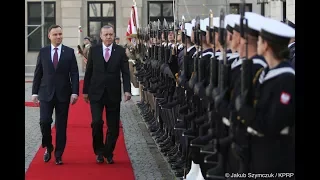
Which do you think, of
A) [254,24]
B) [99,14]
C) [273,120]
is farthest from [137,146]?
[99,14]

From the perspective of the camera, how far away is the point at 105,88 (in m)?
10.2

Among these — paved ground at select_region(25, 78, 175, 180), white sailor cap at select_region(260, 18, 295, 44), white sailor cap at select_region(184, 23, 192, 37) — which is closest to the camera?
white sailor cap at select_region(260, 18, 295, 44)

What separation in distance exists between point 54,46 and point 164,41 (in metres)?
2.69

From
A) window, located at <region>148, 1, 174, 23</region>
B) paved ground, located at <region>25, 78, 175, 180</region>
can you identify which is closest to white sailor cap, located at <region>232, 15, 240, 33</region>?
paved ground, located at <region>25, 78, 175, 180</region>

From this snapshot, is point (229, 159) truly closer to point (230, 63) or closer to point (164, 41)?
point (230, 63)

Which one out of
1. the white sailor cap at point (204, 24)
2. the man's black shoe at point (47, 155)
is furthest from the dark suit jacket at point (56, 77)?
the white sailor cap at point (204, 24)

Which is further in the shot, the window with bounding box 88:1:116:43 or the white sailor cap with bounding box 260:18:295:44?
the window with bounding box 88:1:116:43

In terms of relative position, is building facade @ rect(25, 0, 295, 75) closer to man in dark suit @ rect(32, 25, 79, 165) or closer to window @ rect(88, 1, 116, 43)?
window @ rect(88, 1, 116, 43)

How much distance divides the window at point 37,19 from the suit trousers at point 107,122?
89.0 feet

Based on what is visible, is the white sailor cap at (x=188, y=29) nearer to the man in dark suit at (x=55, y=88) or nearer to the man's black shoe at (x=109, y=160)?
the man in dark suit at (x=55, y=88)

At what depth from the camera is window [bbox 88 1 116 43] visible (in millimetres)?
36938

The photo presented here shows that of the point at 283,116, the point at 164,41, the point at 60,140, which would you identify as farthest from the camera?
the point at 164,41
